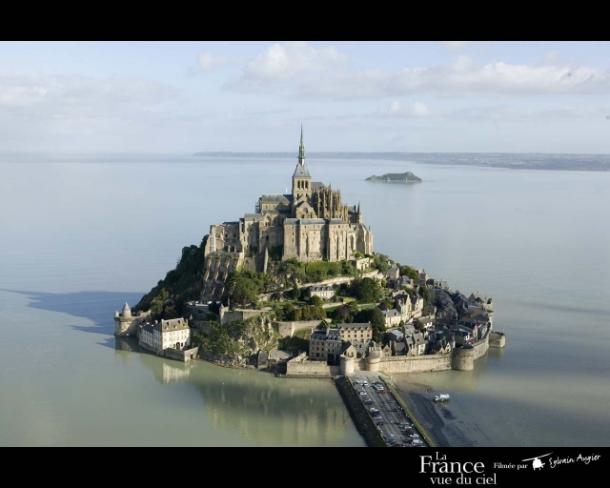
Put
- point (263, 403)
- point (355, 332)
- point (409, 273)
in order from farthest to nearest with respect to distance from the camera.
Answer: point (409, 273), point (355, 332), point (263, 403)

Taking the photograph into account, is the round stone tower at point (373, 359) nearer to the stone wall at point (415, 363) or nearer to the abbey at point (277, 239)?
the stone wall at point (415, 363)

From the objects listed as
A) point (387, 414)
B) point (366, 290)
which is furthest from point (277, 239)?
point (387, 414)

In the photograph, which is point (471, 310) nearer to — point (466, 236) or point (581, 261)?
point (581, 261)

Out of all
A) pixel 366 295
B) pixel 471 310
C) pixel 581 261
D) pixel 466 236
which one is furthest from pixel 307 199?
pixel 466 236

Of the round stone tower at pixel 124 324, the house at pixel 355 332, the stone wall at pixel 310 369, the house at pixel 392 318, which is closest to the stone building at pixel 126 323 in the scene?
the round stone tower at pixel 124 324

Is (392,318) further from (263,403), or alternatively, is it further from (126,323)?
(126,323)
